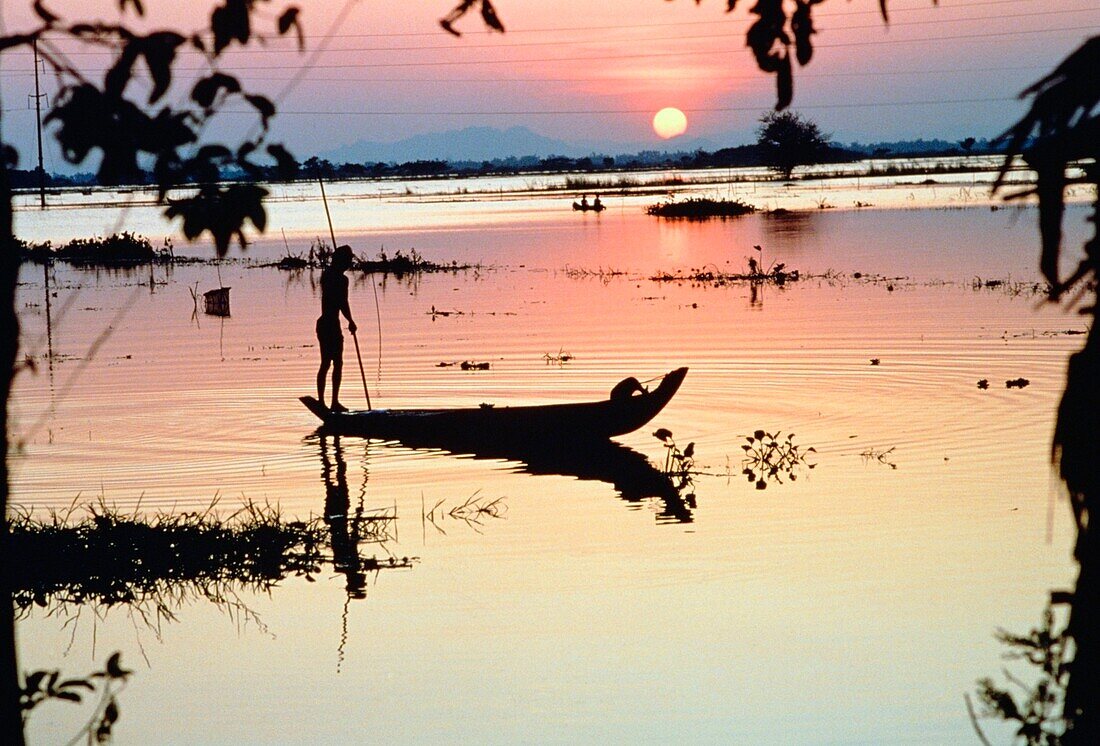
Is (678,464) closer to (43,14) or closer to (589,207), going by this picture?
(43,14)

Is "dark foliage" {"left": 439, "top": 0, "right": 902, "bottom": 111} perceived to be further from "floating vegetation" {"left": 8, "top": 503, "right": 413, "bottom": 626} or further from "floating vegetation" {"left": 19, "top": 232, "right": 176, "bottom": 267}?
"floating vegetation" {"left": 19, "top": 232, "right": 176, "bottom": 267}

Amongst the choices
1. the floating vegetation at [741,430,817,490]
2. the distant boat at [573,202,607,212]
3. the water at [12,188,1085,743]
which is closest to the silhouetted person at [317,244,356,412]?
the water at [12,188,1085,743]

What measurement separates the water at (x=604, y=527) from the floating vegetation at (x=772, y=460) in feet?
0.57

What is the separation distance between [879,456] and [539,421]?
3.50 metres

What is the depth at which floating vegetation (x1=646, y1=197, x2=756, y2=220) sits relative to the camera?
235ft

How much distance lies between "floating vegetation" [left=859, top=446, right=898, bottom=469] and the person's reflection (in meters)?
5.19

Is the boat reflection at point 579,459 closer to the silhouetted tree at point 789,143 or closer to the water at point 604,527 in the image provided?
the water at point 604,527

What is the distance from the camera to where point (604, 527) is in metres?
12.4

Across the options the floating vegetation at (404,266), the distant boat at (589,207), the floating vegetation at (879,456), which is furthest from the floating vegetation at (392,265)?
the distant boat at (589,207)

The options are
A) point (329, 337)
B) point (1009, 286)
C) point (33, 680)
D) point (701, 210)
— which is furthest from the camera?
point (701, 210)

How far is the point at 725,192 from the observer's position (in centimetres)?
10194

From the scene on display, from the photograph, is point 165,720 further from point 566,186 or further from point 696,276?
point 566,186

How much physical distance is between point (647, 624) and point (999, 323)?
1811 centimetres

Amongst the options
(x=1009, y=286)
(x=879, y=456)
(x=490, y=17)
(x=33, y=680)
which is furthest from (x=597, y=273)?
(x=490, y=17)
